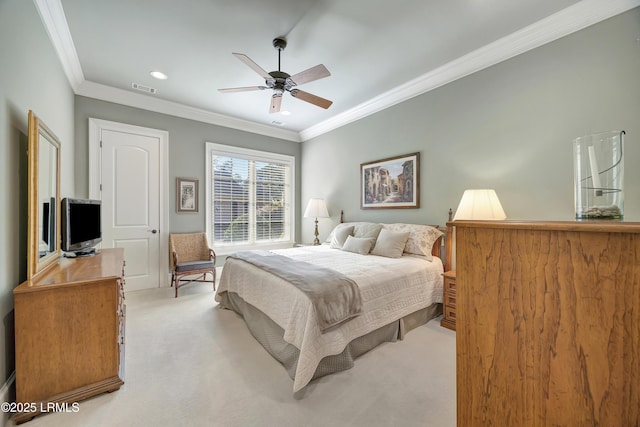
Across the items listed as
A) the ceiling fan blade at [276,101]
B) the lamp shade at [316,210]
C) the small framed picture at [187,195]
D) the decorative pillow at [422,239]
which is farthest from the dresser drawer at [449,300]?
the small framed picture at [187,195]

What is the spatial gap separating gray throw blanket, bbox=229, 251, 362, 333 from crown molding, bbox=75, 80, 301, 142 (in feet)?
11.1

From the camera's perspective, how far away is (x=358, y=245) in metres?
3.51

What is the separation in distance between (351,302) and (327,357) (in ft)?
1.48

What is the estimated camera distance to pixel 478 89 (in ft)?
9.70

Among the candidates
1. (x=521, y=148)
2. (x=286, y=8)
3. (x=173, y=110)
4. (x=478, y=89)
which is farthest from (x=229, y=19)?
(x=521, y=148)

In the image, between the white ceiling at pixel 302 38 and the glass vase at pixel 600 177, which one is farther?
the white ceiling at pixel 302 38

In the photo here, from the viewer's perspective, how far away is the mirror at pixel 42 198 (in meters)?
1.75

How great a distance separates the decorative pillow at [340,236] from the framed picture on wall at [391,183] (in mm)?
587

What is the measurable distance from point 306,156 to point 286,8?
3464 mm

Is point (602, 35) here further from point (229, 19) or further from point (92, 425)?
point (92, 425)

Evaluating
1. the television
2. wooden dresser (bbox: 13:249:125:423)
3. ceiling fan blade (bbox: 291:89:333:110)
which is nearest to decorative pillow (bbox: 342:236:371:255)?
ceiling fan blade (bbox: 291:89:333:110)

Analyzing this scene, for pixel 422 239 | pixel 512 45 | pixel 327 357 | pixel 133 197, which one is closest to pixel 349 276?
pixel 327 357

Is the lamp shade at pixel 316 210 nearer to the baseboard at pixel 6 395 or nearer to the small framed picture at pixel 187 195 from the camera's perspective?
the small framed picture at pixel 187 195

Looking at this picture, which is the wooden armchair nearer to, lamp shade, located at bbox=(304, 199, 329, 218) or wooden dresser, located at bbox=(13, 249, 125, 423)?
lamp shade, located at bbox=(304, 199, 329, 218)
